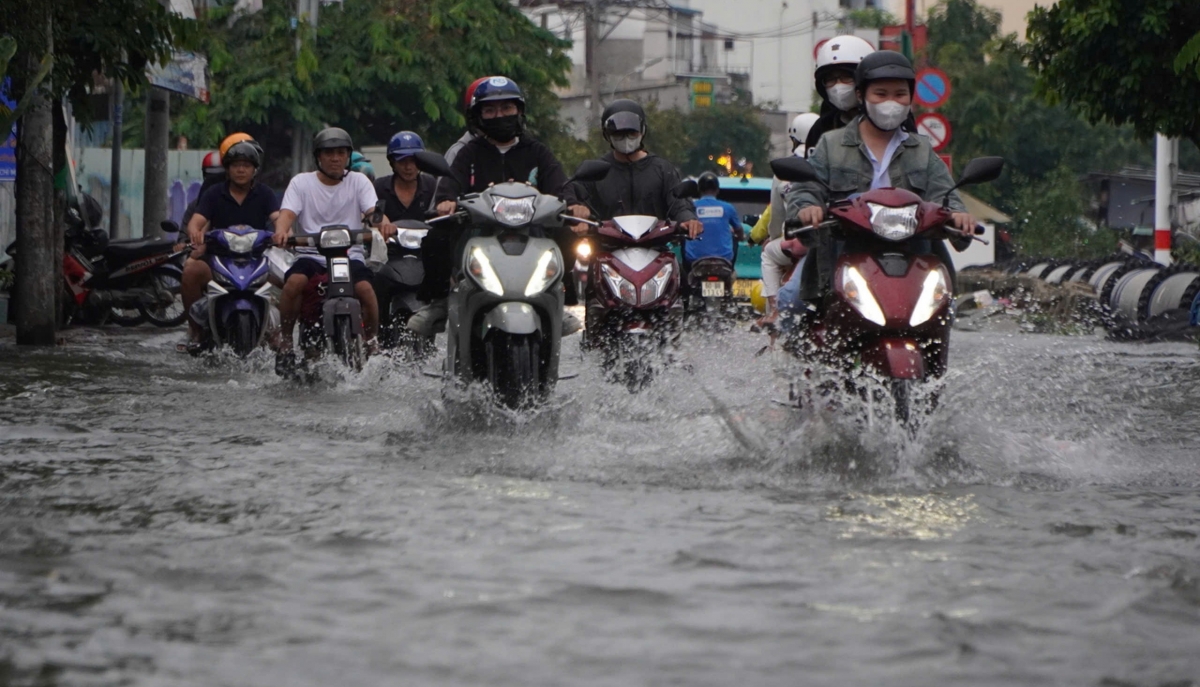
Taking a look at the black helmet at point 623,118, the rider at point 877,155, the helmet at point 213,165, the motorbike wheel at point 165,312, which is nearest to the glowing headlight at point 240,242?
the helmet at point 213,165

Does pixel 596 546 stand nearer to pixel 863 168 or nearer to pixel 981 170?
pixel 981 170

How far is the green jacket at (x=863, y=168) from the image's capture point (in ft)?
24.2

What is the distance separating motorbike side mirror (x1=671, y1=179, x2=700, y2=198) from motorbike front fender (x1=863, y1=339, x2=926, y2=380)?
11.0ft

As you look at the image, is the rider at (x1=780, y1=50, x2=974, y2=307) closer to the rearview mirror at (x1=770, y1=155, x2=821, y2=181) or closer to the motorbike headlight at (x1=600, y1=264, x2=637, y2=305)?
the rearview mirror at (x1=770, y1=155, x2=821, y2=181)

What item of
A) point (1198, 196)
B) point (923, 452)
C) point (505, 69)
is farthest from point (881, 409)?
point (505, 69)

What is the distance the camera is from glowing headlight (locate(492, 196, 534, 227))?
7820 millimetres

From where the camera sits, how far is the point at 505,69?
3509cm

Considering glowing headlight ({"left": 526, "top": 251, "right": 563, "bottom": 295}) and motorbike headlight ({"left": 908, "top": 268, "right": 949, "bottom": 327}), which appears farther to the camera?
glowing headlight ({"left": 526, "top": 251, "right": 563, "bottom": 295})

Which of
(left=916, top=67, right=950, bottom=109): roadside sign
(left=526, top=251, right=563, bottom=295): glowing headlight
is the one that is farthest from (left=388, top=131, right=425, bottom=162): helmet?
(left=916, top=67, right=950, bottom=109): roadside sign

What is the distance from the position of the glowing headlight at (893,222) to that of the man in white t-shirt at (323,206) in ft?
14.3

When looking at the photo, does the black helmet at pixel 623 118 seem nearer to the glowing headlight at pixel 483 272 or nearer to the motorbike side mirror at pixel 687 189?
the motorbike side mirror at pixel 687 189

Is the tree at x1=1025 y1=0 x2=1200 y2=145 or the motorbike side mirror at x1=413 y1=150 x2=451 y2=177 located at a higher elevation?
the tree at x1=1025 y1=0 x2=1200 y2=145

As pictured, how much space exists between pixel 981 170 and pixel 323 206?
203 inches

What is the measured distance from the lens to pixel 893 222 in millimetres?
6684
